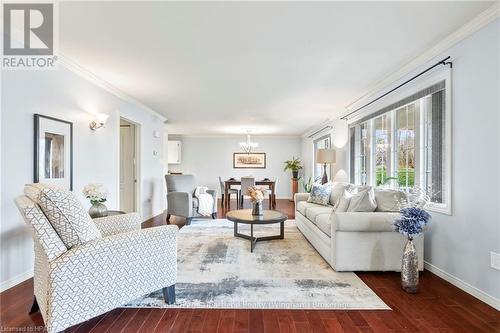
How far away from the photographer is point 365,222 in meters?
2.81

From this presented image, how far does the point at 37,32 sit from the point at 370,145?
4.55 m

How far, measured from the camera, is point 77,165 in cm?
343

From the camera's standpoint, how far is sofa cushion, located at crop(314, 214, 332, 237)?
310 centimetres

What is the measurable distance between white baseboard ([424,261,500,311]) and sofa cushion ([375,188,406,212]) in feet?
2.22

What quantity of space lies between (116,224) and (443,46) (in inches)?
142

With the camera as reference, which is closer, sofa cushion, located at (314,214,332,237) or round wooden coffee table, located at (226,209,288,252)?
sofa cushion, located at (314,214,332,237)

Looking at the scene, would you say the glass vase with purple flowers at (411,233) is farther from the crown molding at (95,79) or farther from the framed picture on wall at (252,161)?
the framed picture on wall at (252,161)

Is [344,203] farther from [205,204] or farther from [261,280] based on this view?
[205,204]

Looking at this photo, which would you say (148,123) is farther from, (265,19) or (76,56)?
(265,19)

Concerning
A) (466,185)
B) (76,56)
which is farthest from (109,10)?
(466,185)

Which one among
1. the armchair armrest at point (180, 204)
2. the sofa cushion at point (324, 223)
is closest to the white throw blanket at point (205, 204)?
the armchair armrest at point (180, 204)

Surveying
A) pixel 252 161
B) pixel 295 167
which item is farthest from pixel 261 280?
pixel 252 161

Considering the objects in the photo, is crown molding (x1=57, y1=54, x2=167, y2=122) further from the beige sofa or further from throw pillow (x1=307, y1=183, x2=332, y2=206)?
throw pillow (x1=307, y1=183, x2=332, y2=206)

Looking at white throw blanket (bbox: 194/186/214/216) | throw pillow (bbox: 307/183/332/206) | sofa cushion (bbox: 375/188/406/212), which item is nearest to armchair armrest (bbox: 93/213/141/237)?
sofa cushion (bbox: 375/188/406/212)
